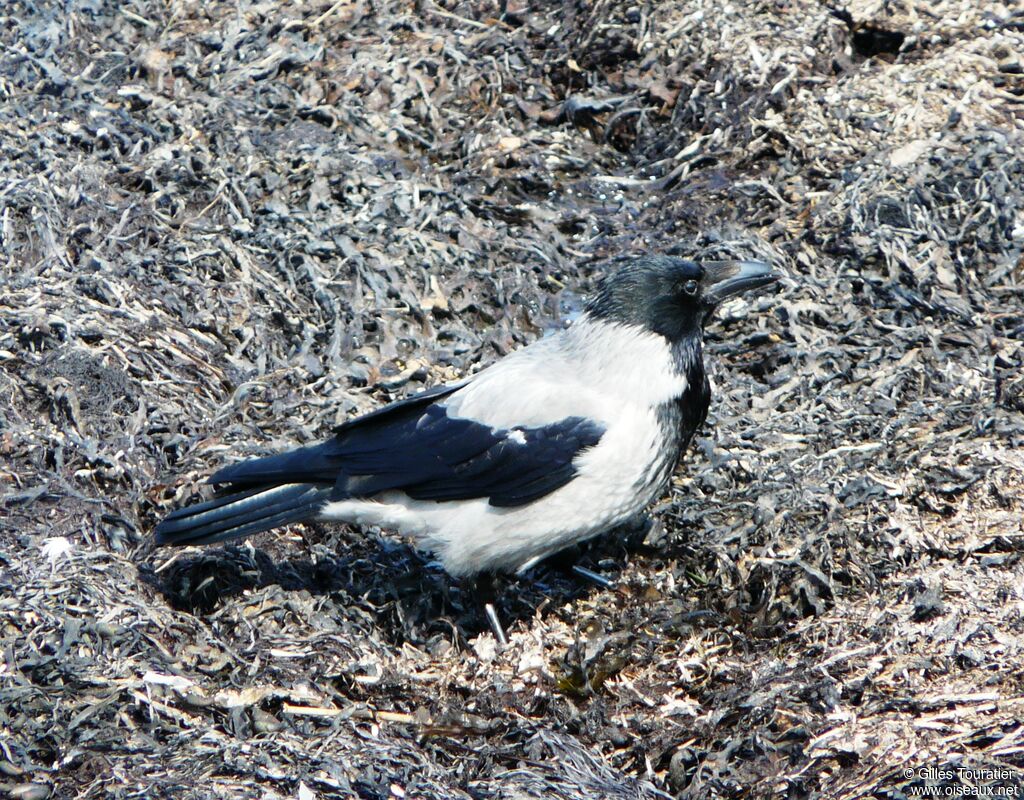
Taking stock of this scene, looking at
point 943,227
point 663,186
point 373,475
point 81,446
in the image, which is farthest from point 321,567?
point 943,227

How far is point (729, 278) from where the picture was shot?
499 cm

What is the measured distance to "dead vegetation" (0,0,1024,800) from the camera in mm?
4102

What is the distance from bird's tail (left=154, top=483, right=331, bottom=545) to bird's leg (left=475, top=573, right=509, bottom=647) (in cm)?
71

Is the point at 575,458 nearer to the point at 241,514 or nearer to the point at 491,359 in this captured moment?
the point at 241,514

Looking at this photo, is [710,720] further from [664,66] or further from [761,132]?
[664,66]

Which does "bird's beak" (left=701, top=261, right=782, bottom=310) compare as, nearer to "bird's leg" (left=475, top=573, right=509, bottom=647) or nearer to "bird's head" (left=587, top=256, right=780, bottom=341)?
"bird's head" (left=587, top=256, right=780, bottom=341)

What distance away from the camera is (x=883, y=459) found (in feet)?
16.7

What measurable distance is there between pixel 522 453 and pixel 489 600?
655 millimetres

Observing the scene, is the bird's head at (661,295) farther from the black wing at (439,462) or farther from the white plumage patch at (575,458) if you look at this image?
the black wing at (439,462)

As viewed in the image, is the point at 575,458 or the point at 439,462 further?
the point at 439,462

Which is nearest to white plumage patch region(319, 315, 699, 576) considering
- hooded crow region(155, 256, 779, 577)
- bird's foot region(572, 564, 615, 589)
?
hooded crow region(155, 256, 779, 577)

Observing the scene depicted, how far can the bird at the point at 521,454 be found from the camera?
463 centimetres

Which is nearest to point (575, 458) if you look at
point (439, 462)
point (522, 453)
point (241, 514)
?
point (522, 453)

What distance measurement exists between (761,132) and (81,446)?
151 inches
